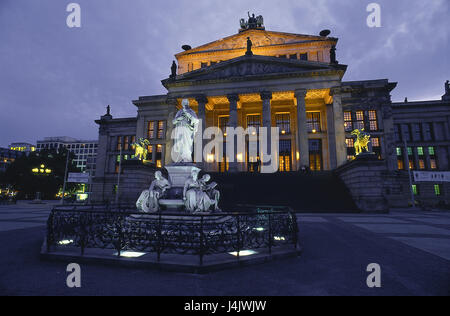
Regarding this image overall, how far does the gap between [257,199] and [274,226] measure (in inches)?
509

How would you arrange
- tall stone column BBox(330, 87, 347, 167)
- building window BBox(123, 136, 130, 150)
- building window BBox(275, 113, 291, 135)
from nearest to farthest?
tall stone column BBox(330, 87, 347, 167), building window BBox(275, 113, 291, 135), building window BBox(123, 136, 130, 150)

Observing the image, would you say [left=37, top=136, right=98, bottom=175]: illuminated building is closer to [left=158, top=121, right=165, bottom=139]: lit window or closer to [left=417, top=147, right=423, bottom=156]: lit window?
[left=158, top=121, right=165, bottom=139]: lit window

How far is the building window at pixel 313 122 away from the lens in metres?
35.4

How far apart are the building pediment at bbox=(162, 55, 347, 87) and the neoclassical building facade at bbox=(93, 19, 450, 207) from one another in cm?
13

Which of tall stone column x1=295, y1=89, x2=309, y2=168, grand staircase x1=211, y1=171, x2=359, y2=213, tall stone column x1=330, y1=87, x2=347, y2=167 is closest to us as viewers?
grand staircase x1=211, y1=171, x2=359, y2=213

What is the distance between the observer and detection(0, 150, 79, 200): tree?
144 feet

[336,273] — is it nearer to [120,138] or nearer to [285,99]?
[285,99]

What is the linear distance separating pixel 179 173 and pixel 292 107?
32321 mm

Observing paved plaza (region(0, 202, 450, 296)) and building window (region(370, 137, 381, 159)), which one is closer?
paved plaza (region(0, 202, 450, 296))

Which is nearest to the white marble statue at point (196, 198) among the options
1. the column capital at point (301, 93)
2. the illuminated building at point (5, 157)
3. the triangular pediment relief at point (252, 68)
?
the column capital at point (301, 93)

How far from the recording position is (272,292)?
3670 mm

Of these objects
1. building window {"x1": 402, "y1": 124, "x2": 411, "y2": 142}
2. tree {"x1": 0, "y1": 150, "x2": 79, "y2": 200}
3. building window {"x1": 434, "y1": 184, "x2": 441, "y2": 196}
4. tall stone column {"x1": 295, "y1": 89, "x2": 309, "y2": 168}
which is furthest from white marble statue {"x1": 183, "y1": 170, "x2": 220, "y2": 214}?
tree {"x1": 0, "y1": 150, "x2": 79, "y2": 200}

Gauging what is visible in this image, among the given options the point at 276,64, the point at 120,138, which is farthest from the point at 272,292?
the point at 120,138

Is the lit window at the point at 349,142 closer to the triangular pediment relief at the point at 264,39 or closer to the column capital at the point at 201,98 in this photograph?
the triangular pediment relief at the point at 264,39
